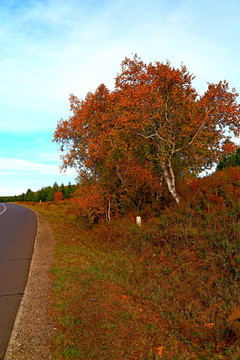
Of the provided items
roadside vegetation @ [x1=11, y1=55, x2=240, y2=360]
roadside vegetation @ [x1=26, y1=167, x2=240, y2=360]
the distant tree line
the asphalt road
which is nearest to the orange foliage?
the distant tree line

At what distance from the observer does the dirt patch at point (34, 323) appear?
13.0ft

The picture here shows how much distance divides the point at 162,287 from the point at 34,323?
3057 millimetres

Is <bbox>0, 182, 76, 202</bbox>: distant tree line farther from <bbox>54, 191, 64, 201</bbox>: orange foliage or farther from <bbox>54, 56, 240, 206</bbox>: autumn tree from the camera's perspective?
<bbox>54, 56, 240, 206</bbox>: autumn tree

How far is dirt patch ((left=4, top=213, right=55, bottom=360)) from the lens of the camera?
13.0 ft

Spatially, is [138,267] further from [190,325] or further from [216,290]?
[190,325]

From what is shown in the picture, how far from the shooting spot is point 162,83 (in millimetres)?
11609

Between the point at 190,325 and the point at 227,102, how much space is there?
951cm

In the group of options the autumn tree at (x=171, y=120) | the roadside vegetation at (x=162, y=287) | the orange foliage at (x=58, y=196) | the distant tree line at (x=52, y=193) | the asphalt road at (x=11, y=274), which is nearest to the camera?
the roadside vegetation at (x=162, y=287)

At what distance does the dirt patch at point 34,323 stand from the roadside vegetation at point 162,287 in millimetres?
205

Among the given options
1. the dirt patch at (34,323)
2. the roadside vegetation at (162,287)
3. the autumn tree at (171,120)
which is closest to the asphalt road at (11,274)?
the dirt patch at (34,323)

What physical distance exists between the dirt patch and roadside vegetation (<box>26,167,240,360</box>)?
0.21 metres

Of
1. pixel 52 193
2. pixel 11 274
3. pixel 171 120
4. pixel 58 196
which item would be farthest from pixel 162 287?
pixel 52 193

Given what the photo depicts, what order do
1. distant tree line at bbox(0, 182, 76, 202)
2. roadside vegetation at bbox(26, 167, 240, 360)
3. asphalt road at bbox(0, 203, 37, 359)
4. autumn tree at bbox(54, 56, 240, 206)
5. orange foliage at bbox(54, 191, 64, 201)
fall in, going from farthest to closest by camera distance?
distant tree line at bbox(0, 182, 76, 202) → orange foliage at bbox(54, 191, 64, 201) → autumn tree at bbox(54, 56, 240, 206) → asphalt road at bbox(0, 203, 37, 359) → roadside vegetation at bbox(26, 167, 240, 360)

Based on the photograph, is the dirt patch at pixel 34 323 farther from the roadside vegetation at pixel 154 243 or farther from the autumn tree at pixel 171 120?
the autumn tree at pixel 171 120
